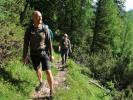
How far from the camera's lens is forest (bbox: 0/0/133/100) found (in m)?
11.9

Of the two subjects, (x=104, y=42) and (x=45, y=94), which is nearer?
(x=45, y=94)

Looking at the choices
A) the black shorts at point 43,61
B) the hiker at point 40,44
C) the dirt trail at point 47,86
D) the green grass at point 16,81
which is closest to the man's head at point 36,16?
the hiker at point 40,44

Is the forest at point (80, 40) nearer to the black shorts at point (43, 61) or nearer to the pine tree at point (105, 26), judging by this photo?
the pine tree at point (105, 26)

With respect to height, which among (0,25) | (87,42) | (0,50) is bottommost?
(87,42)

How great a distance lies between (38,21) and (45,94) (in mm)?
2330

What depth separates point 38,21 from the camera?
33.1 ft

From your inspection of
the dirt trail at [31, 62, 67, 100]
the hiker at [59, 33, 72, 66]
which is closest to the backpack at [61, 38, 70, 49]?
the hiker at [59, 33, 72, 66]

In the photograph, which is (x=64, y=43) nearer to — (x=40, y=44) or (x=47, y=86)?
(x=47, y=86)

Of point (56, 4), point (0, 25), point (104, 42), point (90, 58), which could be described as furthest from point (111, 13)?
point (0, 25)

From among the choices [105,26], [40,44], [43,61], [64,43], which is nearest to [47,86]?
[43,61]

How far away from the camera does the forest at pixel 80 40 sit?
1190cm

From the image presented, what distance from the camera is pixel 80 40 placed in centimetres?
5450

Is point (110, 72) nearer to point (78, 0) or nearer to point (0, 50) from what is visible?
point (0, 50)

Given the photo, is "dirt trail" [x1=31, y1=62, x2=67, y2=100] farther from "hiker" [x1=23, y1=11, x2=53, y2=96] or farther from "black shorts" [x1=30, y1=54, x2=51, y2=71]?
"black shorts" [x1=30, y1=54, x2=51, y2=71]
